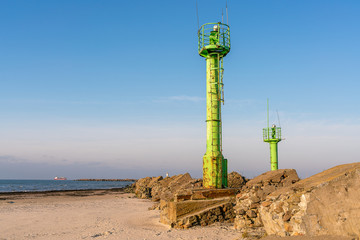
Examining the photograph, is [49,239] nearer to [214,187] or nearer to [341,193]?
[214,187]

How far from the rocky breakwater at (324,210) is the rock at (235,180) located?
12032mm

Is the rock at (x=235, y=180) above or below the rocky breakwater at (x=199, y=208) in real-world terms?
above

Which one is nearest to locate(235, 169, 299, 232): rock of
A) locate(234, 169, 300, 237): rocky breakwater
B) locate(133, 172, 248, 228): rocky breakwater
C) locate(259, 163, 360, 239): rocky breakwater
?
locate(234, 169, 300, 237): rocky breakwater

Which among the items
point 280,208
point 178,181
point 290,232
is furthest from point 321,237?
point 178,181

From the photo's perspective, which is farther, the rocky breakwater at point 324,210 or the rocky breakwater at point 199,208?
the rocky breakwater at point 199,208

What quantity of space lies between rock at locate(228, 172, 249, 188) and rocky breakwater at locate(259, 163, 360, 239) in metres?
12.0

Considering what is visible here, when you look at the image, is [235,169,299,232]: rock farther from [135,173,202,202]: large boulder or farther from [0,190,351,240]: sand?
[135,173,202,202]: large boulder

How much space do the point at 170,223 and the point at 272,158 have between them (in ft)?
60.6

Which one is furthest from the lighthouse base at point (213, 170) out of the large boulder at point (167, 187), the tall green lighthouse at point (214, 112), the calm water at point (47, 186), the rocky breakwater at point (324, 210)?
the calm water at point (47, 186)

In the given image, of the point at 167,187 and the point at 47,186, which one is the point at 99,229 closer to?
the point at 167,187

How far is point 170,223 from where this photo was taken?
12.5 m

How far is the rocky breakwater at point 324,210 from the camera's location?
244 inches

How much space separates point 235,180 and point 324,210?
1384cm

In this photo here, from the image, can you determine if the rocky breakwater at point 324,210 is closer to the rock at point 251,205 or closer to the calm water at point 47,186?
the rock at point 251,205
